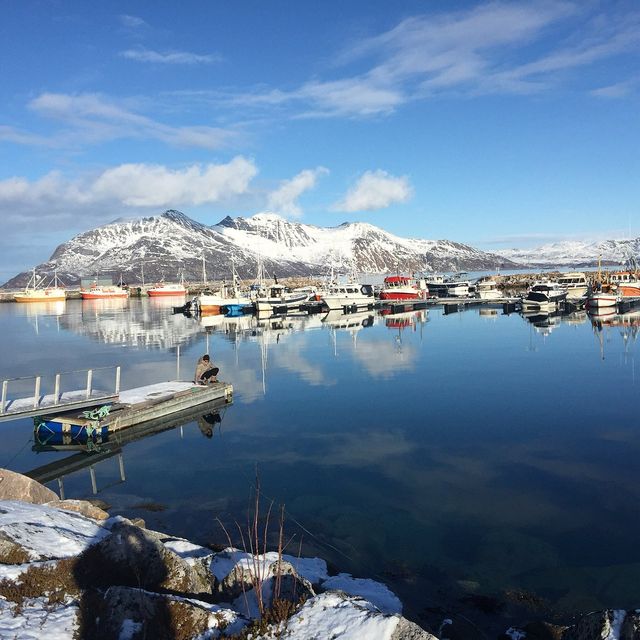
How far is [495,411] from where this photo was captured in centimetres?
2311

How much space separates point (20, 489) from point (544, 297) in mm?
70989

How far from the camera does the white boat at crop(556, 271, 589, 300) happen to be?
84062mm

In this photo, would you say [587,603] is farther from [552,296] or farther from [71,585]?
[552,296]

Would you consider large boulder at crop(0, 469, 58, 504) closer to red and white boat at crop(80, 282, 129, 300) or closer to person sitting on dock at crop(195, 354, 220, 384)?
person sitting on dock at crop(195, 354, 220, 384)

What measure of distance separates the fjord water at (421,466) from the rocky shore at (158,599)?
2351 mm

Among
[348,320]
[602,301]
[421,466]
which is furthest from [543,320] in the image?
[421,466]

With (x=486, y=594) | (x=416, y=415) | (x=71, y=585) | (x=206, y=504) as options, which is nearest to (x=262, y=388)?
(x=416, y=415)

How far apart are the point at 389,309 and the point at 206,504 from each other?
67.2m

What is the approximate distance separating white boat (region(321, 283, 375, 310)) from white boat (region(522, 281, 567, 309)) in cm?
2116

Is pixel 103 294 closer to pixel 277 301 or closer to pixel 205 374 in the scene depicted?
pixel 277 301

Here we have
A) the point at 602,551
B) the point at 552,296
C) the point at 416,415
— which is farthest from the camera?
the point at 552,296

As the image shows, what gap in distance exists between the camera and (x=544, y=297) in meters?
73.6

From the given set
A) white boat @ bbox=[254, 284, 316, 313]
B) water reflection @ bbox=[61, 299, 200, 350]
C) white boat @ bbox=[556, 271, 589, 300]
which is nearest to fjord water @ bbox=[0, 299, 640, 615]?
water reflection @ bbox=[61, 299, 200, 350]

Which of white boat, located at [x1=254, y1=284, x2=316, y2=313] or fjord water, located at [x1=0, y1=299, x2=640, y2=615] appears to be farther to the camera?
white boat, located at [x1=254, y1=284, x2=316, y2=313]
